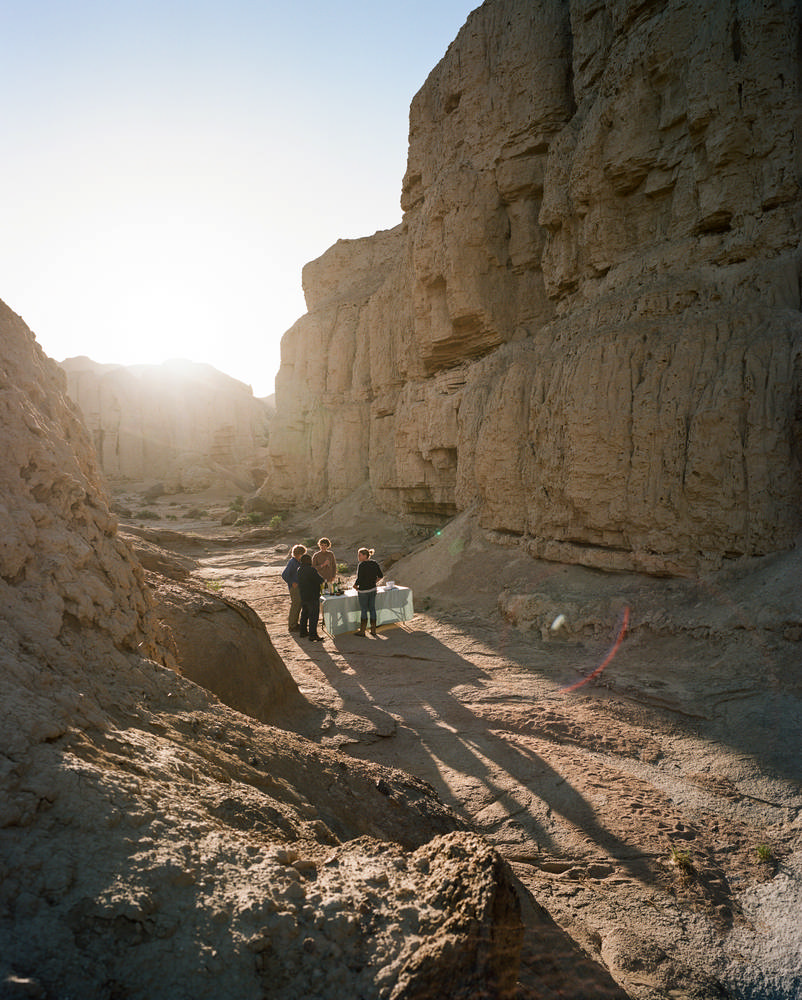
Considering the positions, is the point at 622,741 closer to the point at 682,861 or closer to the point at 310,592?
the point at 682,861

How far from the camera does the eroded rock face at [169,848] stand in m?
1.56

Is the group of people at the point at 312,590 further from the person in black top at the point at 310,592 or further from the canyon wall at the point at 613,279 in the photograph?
the canyon wall at the point at 613,279

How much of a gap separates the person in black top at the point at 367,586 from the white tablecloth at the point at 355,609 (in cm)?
19

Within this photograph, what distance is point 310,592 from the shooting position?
29.9ft

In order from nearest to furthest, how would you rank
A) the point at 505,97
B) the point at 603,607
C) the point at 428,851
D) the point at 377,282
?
the point at 428,851 < the point at 603,607 < the point at 505,97 < the point at 377,282

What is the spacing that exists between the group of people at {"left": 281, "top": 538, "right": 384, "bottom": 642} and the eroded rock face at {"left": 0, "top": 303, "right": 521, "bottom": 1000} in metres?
5.80

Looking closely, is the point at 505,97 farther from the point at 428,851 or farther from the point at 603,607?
the point at 428,851

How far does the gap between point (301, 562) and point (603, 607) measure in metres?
4.77

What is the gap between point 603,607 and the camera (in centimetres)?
877

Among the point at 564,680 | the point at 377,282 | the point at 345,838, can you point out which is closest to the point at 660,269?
the point at 564,680

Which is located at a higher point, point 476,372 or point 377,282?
point 377,282

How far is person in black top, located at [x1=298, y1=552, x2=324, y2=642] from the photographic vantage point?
9.03 metres

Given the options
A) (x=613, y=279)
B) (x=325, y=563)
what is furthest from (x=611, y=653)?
(x=613, y=279)

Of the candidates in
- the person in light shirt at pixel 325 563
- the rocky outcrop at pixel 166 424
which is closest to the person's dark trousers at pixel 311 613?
the person in light shirt at pixel 325 563
